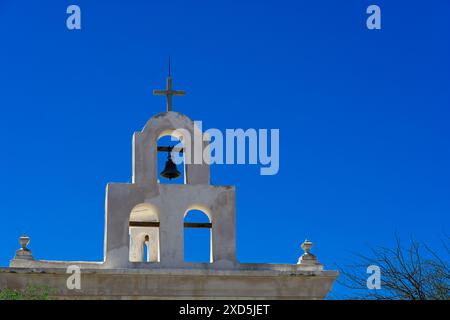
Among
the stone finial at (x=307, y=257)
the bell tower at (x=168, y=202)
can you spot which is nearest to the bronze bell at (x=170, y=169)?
the bell tower at (x=168, y=202)

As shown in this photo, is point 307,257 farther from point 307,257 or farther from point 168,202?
point 168,202

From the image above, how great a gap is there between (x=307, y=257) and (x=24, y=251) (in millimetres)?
5930

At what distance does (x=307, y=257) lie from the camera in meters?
24.5

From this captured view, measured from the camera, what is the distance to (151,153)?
81.1ft

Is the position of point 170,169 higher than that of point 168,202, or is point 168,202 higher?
point 170,169

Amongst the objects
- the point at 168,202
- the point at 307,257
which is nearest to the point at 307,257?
the point at 307,257

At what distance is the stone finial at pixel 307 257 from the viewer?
2447cm

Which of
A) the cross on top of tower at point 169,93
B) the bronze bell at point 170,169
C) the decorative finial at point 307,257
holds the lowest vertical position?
the decorative finial at point 307,257

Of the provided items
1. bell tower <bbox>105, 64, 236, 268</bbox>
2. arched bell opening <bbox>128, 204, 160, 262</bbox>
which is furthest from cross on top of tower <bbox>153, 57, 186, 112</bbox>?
arched bell opening <bbox>128, 204, 160, 262</bbox>

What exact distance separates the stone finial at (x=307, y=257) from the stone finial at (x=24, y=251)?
18.6 feet

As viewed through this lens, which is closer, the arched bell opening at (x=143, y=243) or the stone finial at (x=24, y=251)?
the stone finial at (x=24, y=251)

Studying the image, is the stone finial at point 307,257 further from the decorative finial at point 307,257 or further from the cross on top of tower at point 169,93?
the cross on top of tower at point 169,93

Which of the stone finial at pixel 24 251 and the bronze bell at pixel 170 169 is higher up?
the bronze bell at pixel 170 169
